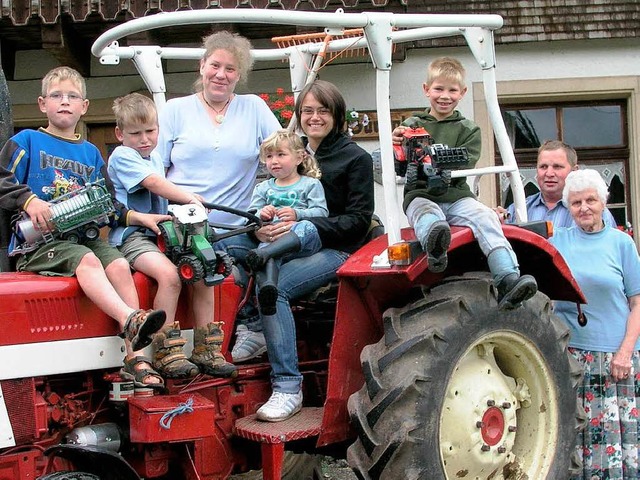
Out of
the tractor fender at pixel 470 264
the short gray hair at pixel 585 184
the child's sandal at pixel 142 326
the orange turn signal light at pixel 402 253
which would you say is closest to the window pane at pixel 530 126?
the short gray hair at pixel 585 184

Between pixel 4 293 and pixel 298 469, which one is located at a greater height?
pixel 4 293

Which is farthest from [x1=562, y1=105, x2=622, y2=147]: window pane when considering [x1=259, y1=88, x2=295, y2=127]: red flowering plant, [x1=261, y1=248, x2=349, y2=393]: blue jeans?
[x1=261, y1=248, x2=349, y2=393]: blue jeans

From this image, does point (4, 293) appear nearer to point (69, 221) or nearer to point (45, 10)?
point (69, 221)

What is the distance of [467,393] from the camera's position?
3.91 metres

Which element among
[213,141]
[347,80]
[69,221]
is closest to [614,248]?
[213,141]

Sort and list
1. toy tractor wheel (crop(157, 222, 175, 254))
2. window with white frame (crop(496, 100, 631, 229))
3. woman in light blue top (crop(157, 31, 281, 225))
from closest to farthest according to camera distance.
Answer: toy tractor wheel (crop(157, 222, 175, 254)) → woman in light blue top (crop(157, 31, 281, 225)) → window with white frame (crop(496, 100, 631, 229))

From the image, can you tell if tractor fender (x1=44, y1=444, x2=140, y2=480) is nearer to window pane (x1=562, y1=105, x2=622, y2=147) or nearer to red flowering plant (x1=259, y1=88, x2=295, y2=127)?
red flowering plant (x1=259, y1=88, x2=295, y2=127)

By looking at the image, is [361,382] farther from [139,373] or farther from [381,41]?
[381,41]

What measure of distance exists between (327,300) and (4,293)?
1.44 metres

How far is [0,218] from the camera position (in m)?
4.04

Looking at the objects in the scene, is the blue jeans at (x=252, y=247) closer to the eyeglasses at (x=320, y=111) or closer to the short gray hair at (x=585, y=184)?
the eyeglasses at (x=320, y=111)

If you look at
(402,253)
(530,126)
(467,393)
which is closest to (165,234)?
(402,253)

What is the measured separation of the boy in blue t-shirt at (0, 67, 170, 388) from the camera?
3639 millimetres

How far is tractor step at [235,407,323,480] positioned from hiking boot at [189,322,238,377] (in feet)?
0.78
